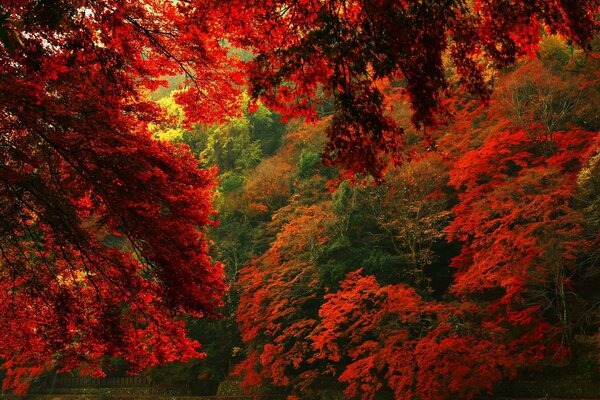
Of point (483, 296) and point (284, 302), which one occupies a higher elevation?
point (284, 302)

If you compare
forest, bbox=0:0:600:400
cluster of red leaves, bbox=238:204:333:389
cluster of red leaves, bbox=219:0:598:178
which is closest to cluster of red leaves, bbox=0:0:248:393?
forest, bbox=0:0:600:400

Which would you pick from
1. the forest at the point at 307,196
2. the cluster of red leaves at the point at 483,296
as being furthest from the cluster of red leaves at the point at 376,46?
the cluster of red leaves at the point at 483,296

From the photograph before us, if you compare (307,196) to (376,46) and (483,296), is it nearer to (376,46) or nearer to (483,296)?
(483,296)

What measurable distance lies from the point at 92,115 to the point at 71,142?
1.53ft

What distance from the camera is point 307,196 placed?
19391 millimetres

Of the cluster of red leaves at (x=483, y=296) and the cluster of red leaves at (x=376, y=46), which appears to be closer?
the cluster of red leaves at (x=376, y=46)

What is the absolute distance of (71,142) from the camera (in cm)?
618

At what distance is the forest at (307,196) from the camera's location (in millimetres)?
4145

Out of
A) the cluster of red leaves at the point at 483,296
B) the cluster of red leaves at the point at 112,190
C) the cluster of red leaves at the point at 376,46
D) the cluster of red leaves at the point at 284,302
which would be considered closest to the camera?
the cluster of red leaves at the point at 376,46

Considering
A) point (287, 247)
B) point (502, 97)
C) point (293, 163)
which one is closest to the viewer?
→ point (502, 97)

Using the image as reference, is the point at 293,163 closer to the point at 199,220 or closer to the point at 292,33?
the point at 199,220

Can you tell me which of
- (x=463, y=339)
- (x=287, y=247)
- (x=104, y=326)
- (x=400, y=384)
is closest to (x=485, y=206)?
(x=463, y=339)

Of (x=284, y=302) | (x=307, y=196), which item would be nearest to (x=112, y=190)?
(x=284, y=302)

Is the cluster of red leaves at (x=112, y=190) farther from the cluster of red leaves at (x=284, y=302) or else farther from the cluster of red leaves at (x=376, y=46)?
the cluster of red leaves at (x=284, y=302)
